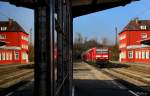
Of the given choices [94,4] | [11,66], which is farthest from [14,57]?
[94,4]

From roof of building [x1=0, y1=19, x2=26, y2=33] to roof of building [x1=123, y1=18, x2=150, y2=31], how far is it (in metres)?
130

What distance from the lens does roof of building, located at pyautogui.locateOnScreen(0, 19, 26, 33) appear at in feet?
10.1

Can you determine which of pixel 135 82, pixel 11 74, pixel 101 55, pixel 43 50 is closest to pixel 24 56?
pixel 11 74

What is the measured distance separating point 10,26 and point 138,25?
133 m

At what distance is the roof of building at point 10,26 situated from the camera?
→ 3.07 m

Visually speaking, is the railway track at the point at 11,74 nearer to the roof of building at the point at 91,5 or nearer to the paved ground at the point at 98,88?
the roof of building at the point at 91,5

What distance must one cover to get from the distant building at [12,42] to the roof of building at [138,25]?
12994cm

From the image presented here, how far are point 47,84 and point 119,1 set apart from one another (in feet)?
52.3

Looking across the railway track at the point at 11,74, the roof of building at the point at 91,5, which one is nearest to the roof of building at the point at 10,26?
the railway track at the point at 11,74

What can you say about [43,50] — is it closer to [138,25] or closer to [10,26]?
[10,26]

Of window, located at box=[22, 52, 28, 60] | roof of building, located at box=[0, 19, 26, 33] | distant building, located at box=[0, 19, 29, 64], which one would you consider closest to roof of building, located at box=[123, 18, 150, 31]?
window, located at box=[22, 52, 28, 60]

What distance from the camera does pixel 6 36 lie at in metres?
3.23

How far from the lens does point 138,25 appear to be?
135 meters

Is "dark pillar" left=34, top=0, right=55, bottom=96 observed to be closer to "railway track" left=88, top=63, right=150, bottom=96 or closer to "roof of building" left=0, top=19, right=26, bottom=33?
"roof of building" left=0, top=19, right=26, bottom=33
